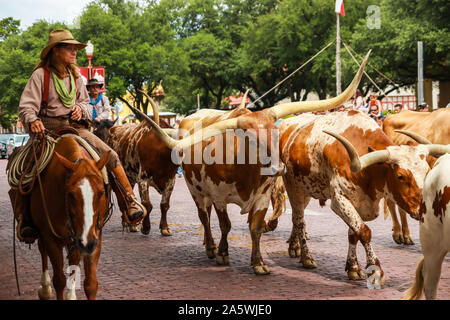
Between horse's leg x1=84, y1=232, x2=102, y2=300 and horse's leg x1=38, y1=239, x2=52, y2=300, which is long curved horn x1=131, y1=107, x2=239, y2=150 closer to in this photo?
horse's leg x1=38, y1=239, x2=52, y2=300

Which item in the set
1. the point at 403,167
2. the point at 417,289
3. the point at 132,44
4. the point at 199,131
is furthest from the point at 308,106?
the point at 132,44

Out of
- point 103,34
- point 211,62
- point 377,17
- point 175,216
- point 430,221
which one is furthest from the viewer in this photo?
point 211,62

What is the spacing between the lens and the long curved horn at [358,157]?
6352 mm

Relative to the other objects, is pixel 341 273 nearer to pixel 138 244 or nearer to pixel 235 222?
pixel 138 244

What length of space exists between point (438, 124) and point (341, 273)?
12.6 ft

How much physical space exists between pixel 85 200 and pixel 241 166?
9.49 feet

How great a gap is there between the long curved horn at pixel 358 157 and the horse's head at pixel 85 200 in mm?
2750

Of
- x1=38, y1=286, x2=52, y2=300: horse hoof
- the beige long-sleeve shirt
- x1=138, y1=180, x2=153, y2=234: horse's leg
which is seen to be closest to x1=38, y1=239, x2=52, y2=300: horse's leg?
x1=38, y1=286, x2=52, y2=300: horse hoof

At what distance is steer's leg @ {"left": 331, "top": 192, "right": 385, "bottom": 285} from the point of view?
655 cm

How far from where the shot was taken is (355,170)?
6.40 metres

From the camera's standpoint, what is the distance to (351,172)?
6.79 m

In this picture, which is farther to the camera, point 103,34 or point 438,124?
point 103,34

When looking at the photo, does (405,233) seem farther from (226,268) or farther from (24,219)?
(24,219)

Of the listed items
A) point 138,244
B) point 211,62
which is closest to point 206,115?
point 138,244
